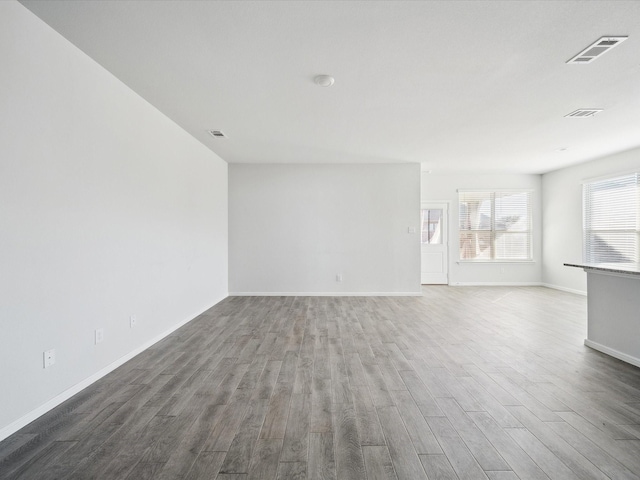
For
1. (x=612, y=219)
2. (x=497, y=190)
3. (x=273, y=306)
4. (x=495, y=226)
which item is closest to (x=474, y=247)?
(x=495, y=226)

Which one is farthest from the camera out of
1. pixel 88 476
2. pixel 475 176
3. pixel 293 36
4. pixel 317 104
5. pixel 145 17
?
pixel 475 176

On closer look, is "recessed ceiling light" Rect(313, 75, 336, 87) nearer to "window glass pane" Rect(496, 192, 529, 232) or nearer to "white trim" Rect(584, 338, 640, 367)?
"white trim" Rect(584, 338, 640, 367)

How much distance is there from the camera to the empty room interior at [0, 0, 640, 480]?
1744 mm

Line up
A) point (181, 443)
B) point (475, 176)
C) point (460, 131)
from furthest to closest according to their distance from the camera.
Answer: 1. point (475, 176)
2. point (460, 131)
3. point (181, 443)

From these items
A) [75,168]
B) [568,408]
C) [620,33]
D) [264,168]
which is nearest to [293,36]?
[75,168]

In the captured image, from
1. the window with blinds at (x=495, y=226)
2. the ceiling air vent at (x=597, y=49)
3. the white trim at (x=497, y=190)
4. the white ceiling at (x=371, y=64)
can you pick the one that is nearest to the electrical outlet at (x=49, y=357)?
the white ceiling at (x=371, y=64)

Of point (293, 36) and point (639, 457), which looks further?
point (293, 36)

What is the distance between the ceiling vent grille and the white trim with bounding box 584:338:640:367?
8.49 feet

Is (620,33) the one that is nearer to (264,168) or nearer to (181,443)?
(181,443)

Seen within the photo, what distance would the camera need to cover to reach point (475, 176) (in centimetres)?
733

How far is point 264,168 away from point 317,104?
298 cm

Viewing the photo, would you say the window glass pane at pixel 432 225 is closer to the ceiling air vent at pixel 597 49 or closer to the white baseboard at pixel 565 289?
the white baseboard at pixel 565 289

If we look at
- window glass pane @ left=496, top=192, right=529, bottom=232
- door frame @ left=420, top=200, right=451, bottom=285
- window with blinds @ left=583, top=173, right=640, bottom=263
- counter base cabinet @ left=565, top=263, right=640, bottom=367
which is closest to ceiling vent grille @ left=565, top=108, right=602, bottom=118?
counter base cabinet @ left=565, top=263, right=640, bottom=367

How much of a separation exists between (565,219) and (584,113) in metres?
3.90
